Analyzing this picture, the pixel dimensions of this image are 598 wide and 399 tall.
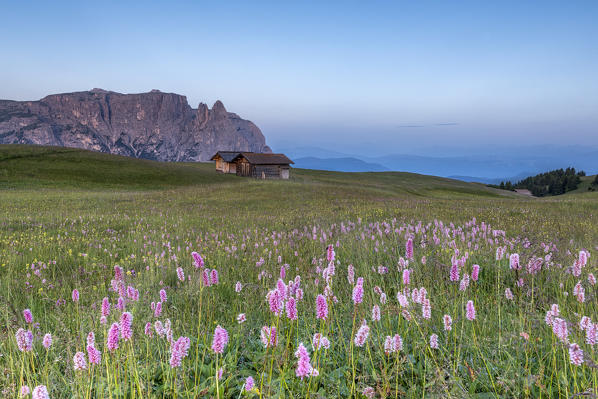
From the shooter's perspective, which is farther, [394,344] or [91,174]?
[91,174]

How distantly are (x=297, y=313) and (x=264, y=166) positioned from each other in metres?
69.9

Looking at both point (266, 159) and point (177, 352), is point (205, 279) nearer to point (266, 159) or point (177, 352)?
point (177, 352)

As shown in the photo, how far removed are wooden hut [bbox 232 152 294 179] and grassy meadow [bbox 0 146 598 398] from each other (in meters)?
58.4

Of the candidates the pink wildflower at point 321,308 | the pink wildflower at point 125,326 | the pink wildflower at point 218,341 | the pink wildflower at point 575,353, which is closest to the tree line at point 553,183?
the pink wildflower at point 575,353

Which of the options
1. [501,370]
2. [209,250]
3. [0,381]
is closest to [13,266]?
[209,250]

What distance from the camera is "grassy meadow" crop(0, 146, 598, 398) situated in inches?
88.7

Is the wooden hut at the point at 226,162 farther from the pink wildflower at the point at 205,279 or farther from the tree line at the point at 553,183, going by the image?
the tree line at the point at 553,183

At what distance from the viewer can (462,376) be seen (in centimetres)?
260

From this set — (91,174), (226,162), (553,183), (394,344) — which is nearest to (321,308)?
(394,344)

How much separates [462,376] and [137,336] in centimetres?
309

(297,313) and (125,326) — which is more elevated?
(125,326)

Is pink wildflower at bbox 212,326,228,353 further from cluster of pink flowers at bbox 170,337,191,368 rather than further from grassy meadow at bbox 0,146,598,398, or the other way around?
cluster of pink flowers at bbox 170,337,191,368

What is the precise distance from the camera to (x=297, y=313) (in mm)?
3283

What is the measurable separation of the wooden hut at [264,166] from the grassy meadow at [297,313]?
58366 mm
